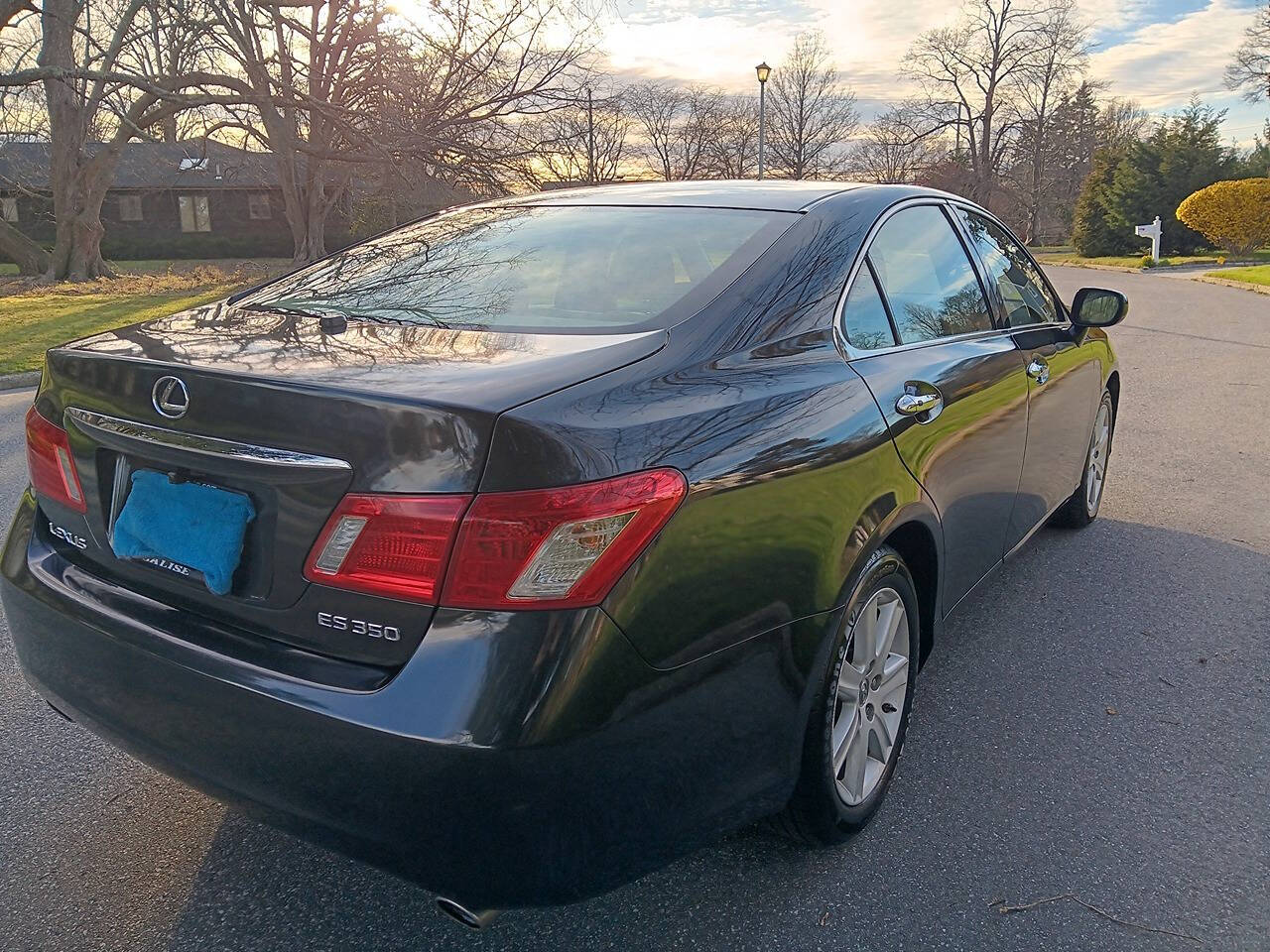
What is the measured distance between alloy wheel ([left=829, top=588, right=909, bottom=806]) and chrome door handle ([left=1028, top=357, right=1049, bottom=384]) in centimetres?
138

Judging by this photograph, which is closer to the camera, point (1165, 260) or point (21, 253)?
point (21, 253)

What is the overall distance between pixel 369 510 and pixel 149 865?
132cm

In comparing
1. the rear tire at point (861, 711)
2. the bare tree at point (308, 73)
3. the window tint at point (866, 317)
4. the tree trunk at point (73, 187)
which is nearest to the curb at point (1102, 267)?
the bare tree at point (308, 73)

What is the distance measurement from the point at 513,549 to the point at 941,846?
1526 millimetres

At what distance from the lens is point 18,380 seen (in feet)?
33.7

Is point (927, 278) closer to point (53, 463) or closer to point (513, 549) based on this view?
point (513, 549)

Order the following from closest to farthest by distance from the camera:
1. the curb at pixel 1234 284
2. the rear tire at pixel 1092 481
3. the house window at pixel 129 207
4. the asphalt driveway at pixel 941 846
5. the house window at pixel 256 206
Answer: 1. the asphalt driveway at pixel 941 846
2. the rear tire at pixel 1092 481
3. the curb at pixel 1234 284
4. the house window at pixel 129 207
5. the house window at pixel 256 206

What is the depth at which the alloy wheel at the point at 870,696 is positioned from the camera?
243 centimetres

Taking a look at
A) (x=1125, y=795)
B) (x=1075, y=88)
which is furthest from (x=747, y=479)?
(x=1075, y=88)

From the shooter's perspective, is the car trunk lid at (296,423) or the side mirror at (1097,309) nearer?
the car trunk lid at (296,423)

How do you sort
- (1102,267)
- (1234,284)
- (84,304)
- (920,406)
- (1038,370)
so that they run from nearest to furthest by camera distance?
(920,406)
(1038,370)
(84,304)
(1234,284)
(1102,267)

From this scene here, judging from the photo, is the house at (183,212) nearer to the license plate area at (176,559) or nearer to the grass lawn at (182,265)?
the grass lawn at (182,265)

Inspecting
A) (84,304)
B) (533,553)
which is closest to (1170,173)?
(84,304)

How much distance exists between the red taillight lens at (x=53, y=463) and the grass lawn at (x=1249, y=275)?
23003 mm
